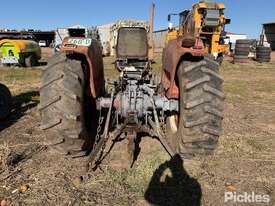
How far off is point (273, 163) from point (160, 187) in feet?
6.13

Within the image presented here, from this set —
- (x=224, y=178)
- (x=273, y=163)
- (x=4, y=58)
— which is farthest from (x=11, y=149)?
(x=4, y=58)

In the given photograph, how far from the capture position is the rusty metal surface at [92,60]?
4311mm

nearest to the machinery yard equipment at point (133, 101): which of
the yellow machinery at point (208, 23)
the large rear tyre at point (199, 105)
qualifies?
the large rear tyre at point (199, 105)

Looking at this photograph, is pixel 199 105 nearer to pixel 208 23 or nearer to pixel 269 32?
pixel 208 23

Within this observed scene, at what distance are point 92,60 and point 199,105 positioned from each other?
156cm

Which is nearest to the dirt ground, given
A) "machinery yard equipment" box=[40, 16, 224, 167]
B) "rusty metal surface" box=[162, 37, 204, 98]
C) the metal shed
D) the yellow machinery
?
"machinery yard equipment" box=[40, 16, 224, 167]

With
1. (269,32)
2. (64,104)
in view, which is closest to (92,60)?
(64,104)

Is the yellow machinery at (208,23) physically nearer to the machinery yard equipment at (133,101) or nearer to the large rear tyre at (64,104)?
the machinery yard equipment at (133,101)

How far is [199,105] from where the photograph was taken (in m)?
4.32

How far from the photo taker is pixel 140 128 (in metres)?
4.77

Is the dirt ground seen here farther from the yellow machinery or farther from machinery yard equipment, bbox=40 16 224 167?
the yellow machinery

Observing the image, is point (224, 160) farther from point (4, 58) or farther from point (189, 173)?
point (4, 58)

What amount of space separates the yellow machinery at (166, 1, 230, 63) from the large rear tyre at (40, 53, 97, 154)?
13.1 m

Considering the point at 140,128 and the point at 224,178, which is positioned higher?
the point at 140,128
